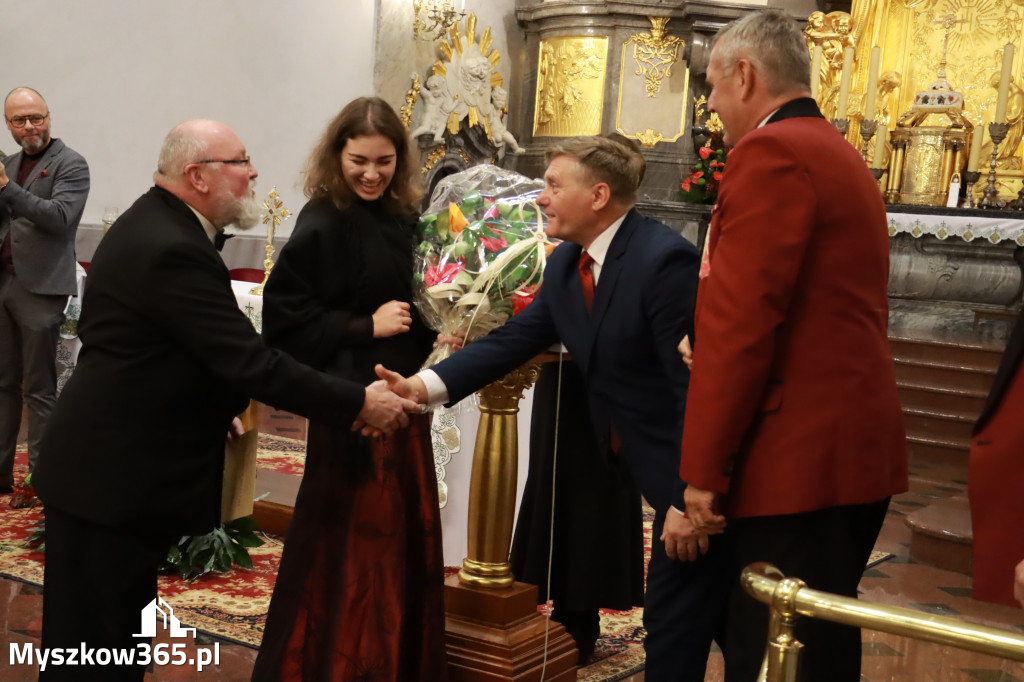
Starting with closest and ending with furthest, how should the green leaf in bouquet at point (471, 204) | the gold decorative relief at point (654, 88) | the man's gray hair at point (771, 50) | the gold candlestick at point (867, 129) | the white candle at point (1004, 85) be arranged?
1. the man's gray hair at point (771, 50)
2. the green leaf in bouquet at point (471, 204)
3. the white candle at point (1004, 85)
4. the gold candlestick at point (867, 129)
5. the gold decorative relief at point (654, 88)

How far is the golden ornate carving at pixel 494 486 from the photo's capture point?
3104mm

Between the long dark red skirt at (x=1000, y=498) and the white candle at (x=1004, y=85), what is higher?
the white candle at (x=1004, y=85)

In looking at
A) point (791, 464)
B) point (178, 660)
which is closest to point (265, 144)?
point (178, 660)

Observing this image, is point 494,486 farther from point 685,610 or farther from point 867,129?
point 867,129

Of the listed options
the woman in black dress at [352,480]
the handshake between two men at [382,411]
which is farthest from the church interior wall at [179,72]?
the handshake between two men at [382,411]

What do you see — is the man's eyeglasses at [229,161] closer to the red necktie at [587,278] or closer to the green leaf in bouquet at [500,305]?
the green leaf in bouquet at [500,305]

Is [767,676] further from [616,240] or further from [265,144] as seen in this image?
[265,144]

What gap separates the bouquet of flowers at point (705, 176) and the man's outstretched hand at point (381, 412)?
7709 millimetres

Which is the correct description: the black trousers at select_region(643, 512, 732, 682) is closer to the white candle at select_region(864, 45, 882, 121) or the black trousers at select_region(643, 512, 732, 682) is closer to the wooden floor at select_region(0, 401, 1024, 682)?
the wooden floor at select_region(0, 401, 1024, 682)

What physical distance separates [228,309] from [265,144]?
7.81 metres

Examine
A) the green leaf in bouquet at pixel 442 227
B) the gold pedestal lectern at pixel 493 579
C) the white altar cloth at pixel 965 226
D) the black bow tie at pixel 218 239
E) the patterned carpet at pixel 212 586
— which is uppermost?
the white altar cloth at pixel 965 226

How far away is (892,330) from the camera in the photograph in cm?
905

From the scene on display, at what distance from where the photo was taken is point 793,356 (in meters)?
2.11

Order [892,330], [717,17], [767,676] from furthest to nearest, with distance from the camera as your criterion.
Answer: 1. [717,17]
2. [892,330]
3. [767,676]
